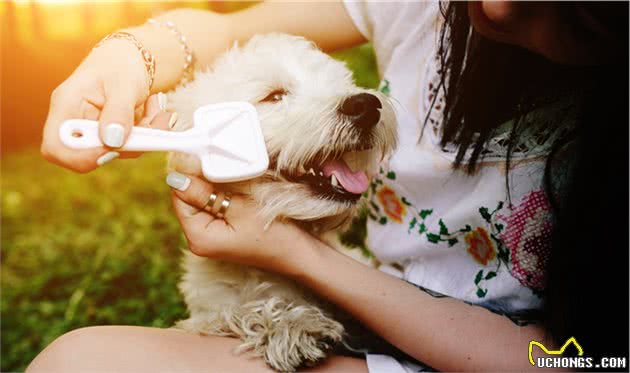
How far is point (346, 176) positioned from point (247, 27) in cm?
59

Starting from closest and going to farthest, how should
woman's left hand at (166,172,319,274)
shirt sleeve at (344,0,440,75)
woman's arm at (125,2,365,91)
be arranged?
1. woman's left hand at (166,172,319,274)
2. woman's arm at (125,2,365,91)
3. shirt sleeve at (344,0,440,75)

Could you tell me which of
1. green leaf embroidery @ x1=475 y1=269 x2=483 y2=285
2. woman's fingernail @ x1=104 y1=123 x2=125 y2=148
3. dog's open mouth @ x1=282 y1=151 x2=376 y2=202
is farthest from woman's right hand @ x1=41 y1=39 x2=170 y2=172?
green leaf embroidery @ x1=475 y1=269 x2=483 y2=285

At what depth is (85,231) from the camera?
9.89ft

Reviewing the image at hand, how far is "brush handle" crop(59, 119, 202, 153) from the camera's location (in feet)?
3.43

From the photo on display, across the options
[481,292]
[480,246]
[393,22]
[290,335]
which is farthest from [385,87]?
[290,335]

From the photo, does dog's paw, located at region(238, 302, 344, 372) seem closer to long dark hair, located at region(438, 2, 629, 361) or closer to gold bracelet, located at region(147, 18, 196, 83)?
long dark hair, located at region(438, 2, 629, 361)

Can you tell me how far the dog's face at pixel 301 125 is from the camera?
4.48 ft

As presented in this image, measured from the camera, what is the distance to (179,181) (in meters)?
1.25

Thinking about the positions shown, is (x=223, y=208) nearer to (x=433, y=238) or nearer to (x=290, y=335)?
(x=290, y=335)

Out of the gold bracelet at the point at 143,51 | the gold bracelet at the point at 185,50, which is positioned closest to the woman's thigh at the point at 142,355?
the gold bracelet at the point at 143,51

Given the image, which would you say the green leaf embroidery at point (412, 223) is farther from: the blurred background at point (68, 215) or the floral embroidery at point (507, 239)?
the blurred background at point (68, 215)

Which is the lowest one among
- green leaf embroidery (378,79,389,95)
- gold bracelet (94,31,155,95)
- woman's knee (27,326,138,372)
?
woman's knee (27,326,138,372)

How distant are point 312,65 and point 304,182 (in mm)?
346

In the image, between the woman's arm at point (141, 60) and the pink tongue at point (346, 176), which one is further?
the pink tongue at point (346, 176)
